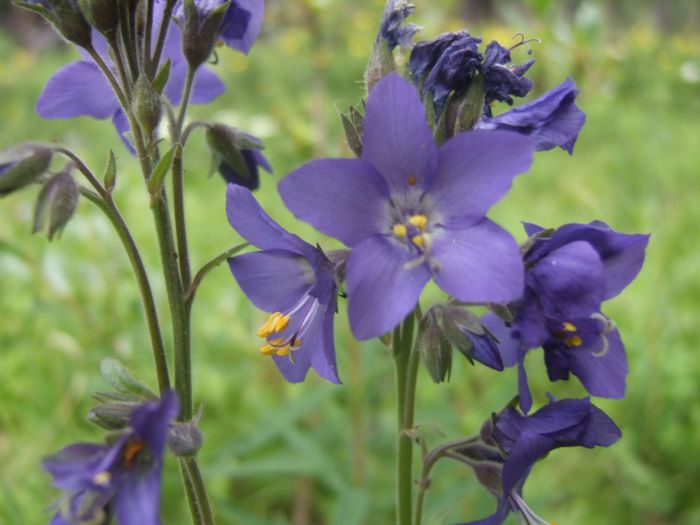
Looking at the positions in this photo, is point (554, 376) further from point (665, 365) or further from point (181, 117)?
point (665, 365)

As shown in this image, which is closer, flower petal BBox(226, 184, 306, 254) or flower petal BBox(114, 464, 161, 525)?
flower petal BBox(114, 464, 161, 525)

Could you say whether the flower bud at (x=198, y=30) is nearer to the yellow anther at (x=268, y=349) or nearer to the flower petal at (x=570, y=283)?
the yellow anther at (x=268, y=349)

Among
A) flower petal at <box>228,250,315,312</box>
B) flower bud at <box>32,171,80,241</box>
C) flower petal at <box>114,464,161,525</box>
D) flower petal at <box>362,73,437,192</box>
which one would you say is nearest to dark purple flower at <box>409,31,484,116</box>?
flower petal at <box>362,73,437,192</box>

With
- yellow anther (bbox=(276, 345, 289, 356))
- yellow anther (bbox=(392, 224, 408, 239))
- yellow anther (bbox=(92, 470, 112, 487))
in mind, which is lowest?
yellow anther (bbox=(92, 470, 112, 487))

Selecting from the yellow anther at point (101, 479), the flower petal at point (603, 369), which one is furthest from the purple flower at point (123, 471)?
the flower petal at point (603, 369)

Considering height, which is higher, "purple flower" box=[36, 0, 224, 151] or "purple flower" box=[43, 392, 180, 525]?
"purple flower" box=[36, 0, 224, 151]

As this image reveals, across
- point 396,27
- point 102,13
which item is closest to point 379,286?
point 396,27

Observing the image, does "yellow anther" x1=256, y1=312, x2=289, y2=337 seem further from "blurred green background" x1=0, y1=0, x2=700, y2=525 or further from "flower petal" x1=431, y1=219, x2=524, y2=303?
"blurred green background" x1=0, y1=0, x2=700, y2=525

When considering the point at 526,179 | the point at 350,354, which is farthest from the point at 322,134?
the point at 526,179
